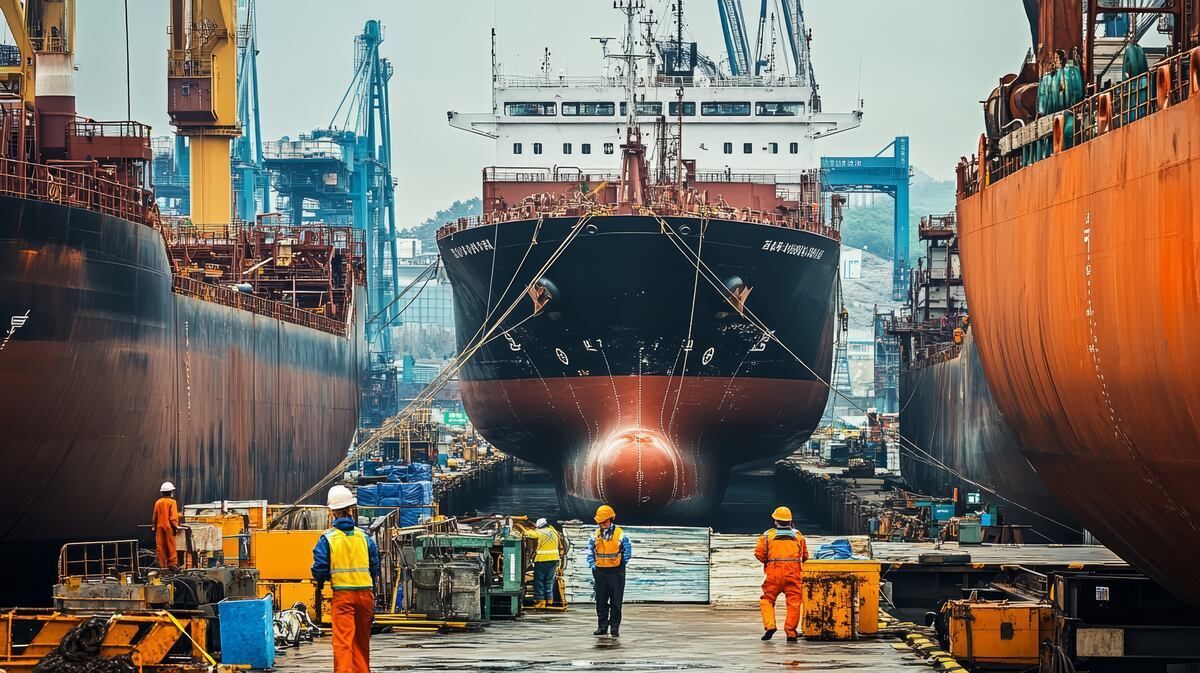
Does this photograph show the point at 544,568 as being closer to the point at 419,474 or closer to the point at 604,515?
the point at 604,515

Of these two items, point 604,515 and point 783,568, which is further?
point 604,515

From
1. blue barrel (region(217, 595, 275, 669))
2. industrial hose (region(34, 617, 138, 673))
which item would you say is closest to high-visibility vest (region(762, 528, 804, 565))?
blue barrel (region(217, 595, 275, 669))

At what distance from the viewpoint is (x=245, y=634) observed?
1117 cm

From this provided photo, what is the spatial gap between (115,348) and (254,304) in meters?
11.0

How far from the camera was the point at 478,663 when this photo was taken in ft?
37.7

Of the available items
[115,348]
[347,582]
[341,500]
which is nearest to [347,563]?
[347,582]

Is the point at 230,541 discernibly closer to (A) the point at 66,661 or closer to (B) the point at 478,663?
(B) the point at 478,663

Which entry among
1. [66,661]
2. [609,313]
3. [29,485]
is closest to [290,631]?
[66,661]

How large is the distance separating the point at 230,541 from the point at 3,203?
14.9 feet

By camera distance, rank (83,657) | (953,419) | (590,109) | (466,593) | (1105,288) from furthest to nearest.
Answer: (590,109) < (953,419) < (466,593) < (1105,288) < (83,657)

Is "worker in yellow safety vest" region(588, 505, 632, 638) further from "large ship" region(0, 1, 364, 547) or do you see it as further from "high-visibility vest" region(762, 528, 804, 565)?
"large ship" region(0, 1, 364, 547)

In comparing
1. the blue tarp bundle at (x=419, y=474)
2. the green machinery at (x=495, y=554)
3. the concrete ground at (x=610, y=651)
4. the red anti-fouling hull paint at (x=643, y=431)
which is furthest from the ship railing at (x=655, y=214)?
the concrete ground at (x=610, y=651)

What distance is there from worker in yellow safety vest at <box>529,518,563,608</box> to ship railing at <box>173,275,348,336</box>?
9.76 meters

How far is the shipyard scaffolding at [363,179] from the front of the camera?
80.2 m
